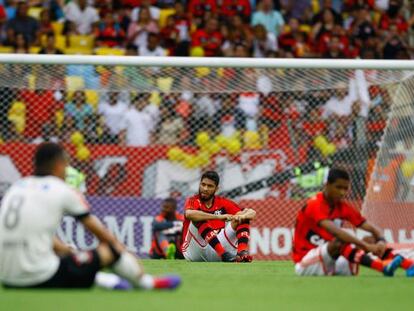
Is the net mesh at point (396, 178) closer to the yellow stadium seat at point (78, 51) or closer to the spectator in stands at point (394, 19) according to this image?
the yellow stadium seat at point (78, 51)

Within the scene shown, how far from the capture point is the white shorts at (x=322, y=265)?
34.8ft

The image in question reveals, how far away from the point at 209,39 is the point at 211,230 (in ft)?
26.1

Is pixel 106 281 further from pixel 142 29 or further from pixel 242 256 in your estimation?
A: pixel 142 29

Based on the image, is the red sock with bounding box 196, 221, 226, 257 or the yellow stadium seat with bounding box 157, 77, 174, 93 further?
the yellow stadium seat with bounding box 157, 77, 174, 93

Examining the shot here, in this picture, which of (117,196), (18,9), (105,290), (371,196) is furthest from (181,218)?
(105,290)

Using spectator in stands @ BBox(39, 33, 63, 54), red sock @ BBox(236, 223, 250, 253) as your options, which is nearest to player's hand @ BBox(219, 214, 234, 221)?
red sock @ BBox(236, 223, 250, 253)

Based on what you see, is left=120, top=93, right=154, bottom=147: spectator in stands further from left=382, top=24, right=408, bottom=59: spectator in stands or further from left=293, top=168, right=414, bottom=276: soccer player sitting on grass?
left=382, top=24, right=408, bottom=59: spectator in stands

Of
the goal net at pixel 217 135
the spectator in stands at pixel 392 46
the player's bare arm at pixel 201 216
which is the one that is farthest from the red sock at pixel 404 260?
the spectator in stands at pixel 392 46

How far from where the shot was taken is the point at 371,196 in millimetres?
16109

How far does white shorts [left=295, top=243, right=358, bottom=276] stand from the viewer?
1062 cm

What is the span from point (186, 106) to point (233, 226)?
10.8 feet

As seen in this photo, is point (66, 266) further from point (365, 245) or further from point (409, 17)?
point (409, 17)

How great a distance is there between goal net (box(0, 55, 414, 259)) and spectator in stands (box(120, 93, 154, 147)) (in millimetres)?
19

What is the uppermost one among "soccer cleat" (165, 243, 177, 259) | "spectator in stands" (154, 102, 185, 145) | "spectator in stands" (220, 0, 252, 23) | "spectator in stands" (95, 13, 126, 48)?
"spectator in stands" (220, 0, 252, 23)
